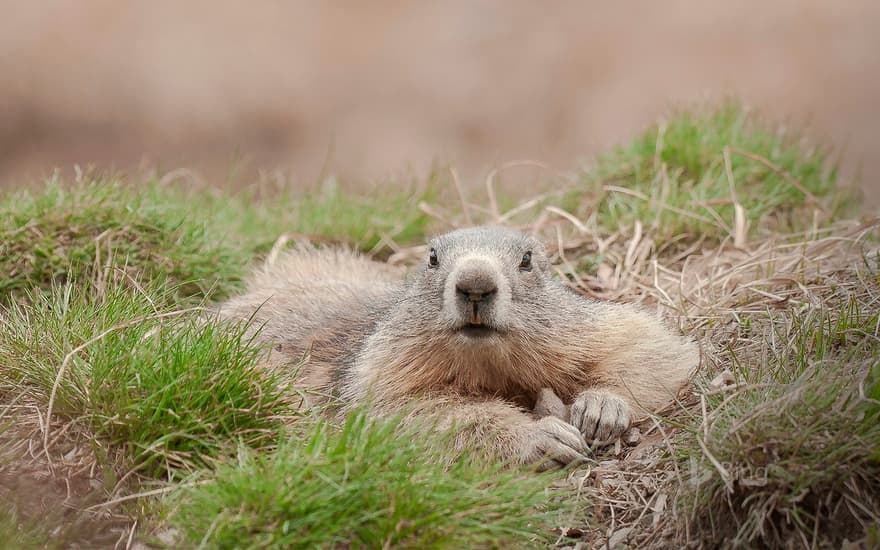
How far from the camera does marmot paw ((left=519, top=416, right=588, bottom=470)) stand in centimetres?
432

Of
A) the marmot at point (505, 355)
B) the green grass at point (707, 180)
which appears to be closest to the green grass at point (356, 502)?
the marmot at point (505, 355)

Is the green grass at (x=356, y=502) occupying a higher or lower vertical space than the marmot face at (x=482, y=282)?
lower

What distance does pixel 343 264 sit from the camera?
711cm

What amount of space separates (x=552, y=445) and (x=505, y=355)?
52 cm

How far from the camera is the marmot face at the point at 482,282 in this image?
440 centimetres

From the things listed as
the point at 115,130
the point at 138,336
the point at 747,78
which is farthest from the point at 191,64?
the point at 138,336

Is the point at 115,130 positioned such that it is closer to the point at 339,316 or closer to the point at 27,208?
the point at 27,208

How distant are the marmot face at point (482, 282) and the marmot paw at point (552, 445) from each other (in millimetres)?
498

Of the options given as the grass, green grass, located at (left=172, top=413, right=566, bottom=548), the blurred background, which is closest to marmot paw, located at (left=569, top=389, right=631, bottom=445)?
the grass

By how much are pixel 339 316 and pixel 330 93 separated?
34.4 ft

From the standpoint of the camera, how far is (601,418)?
14.9 feet

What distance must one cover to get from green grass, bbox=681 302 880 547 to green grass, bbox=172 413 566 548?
65 centimetres

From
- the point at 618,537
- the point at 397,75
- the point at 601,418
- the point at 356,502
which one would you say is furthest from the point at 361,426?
the point at 397,75

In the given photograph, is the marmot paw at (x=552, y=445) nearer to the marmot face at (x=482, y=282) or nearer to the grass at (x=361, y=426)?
the grass at (x=361, y=426)
